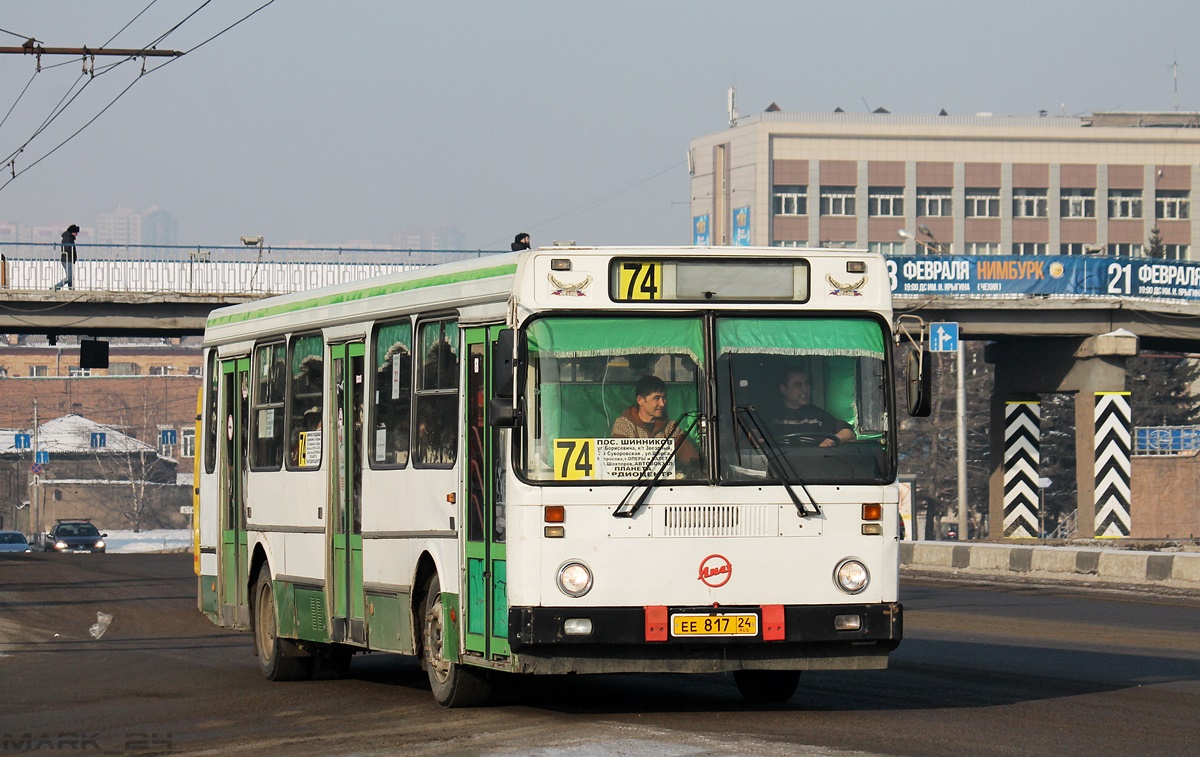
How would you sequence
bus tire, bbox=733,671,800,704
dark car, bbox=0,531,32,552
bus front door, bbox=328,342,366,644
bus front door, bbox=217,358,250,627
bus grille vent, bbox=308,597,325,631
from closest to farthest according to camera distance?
bus tire, bbox=733,671,800,704 → bus front door, bbox=328,342,366,644 → bus grille vent, bbox=308,597,325,631 → bus front door, bbox=217,358,250,627 → dark car, bbox=0,531,32,552

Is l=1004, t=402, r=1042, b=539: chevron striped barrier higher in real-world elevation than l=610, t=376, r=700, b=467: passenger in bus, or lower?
lower

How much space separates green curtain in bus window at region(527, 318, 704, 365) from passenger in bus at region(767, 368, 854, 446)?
528 mm

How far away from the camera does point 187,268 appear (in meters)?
48.1

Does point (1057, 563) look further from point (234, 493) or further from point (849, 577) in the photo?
point (849, 577)

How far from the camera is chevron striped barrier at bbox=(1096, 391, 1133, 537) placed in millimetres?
48562

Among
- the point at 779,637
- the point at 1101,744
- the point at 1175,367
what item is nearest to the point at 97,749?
the point at 779,637

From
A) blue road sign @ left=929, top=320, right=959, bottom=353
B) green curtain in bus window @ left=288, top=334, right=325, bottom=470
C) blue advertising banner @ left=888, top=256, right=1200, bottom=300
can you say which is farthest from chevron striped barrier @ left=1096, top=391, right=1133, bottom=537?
green curtain in bus window @ left=288, top=334, right=325, bottom=470

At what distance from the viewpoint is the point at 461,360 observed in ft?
38.6

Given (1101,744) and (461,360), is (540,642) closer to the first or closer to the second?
(461,360)

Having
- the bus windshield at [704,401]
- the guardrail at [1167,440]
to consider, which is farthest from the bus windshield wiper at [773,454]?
the guardrail at [1167,440]

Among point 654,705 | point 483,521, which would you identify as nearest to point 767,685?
point 654,705

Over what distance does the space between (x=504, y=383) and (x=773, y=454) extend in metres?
1.59

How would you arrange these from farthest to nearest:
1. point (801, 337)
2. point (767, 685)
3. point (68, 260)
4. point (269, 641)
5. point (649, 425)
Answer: point (68, 260), point (269, 641), point (767, 685), point (801, 337), point (649, 425)

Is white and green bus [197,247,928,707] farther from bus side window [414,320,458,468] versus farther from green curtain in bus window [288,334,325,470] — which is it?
green curtain in bus window [288,334,325,470]
